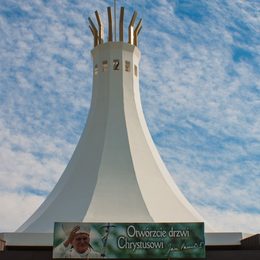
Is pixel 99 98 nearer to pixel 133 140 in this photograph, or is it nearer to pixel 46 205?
pixel 133 140

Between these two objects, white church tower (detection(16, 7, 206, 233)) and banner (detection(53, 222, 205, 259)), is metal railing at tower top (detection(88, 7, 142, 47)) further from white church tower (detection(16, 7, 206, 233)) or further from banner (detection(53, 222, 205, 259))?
banner (detection(53, 222, 205, 259))

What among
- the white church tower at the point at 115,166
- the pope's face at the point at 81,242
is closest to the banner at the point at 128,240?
the pope's face at the point at 81,242

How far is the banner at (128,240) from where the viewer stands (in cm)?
2141

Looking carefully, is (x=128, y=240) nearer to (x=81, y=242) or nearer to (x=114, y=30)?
(x=81, y=242)

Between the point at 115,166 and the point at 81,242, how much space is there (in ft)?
16.5

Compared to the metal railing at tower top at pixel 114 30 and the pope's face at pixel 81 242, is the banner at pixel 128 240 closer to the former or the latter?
the pope's face at pixel 81 242

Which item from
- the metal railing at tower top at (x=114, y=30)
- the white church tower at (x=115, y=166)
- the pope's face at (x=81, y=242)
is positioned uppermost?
the metal railing at tower top at (x=114, y=30)

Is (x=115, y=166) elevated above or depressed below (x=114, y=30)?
below

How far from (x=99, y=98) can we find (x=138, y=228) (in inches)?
331

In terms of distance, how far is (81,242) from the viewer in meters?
21.5

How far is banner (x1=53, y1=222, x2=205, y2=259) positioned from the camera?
21406 mm

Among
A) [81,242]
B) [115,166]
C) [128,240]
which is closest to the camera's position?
[81,242]

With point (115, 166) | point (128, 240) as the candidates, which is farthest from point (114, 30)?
point (128, 240)

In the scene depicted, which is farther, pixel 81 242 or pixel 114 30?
pixel 114 30
